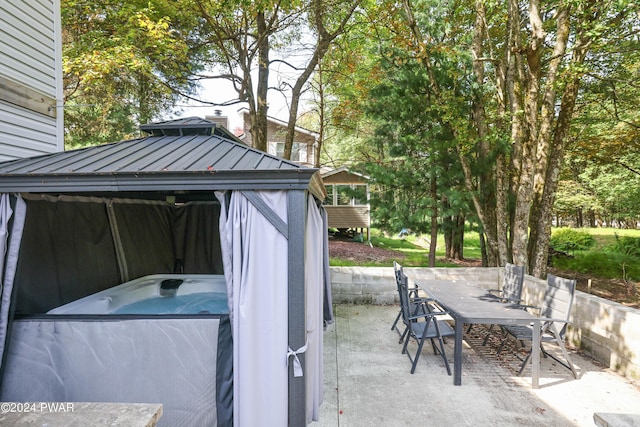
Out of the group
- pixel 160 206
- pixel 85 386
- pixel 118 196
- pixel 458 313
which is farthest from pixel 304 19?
pixel 85 386

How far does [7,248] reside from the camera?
269 centimetres

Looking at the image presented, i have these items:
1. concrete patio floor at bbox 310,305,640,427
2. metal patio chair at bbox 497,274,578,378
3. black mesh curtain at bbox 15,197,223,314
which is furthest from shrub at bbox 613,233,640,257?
black mesh curtain at bbox 15,197,223,314

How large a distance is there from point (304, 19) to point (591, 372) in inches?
377

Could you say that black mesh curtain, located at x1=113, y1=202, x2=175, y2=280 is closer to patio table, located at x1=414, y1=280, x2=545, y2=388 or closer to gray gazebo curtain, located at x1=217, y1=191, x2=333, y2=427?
gray gazebo curtain, located at x1=217, y1=191, x2=333, y2=427

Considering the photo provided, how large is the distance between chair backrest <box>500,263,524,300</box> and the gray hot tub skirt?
4068 millimetres

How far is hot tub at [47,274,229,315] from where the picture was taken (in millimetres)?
4113

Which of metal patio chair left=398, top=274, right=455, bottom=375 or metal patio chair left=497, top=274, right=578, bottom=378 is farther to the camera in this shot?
metal patio chair left=398, top=274, right=455, bottom=375

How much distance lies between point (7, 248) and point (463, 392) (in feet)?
14.3

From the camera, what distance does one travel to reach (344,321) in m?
5.71

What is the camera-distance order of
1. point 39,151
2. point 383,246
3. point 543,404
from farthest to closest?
point 383,246
point 39,151
point 543,404

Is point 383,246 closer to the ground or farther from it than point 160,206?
closer to the ground

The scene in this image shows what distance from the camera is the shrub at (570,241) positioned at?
1266 centimetres

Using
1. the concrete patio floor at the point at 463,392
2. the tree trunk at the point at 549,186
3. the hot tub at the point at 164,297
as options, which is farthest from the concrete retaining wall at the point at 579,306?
the hot tub at the point at 164,297

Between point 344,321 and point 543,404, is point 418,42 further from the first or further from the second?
point 543,404
